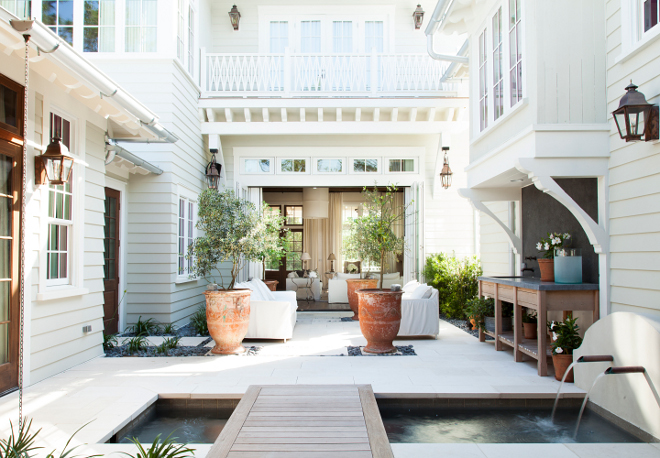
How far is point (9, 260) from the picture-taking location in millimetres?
4090

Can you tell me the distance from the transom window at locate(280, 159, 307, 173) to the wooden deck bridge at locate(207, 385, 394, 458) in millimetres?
5970

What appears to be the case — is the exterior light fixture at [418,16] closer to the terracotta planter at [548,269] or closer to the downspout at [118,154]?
the downspout at [118,154]

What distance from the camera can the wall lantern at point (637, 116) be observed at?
11.4 ft

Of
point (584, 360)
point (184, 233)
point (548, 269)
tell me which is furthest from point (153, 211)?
point (584, 360)

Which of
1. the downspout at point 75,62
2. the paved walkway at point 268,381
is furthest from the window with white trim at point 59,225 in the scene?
the paved walkway at point 268,381

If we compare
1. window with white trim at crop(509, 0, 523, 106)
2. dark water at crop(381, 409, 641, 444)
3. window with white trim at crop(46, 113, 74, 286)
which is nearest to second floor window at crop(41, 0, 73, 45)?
window with white trim at crop(46, 113, 74, 286)

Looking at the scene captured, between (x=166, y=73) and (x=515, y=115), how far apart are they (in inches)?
191

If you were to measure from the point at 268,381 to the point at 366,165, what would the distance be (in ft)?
18.8

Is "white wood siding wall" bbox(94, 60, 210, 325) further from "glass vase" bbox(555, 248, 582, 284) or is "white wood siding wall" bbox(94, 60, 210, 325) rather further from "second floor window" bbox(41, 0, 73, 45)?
"glass vase" bbox(555, 248, 582, 284)

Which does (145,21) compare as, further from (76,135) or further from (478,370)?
(478,370)

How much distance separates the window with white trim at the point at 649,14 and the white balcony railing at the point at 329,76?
16.6ft

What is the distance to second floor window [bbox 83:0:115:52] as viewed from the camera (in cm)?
710

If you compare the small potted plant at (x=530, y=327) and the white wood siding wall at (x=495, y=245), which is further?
the white wood siding wall at (x=495, y=245)

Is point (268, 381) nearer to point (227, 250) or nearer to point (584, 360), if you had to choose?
point (227, 250)
